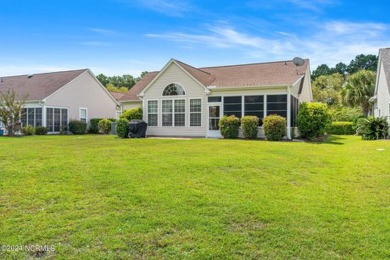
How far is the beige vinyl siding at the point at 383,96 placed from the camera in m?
19.7

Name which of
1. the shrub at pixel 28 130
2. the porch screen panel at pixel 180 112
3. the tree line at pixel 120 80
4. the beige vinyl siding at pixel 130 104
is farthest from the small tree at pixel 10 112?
the tree line at pixel 120 80

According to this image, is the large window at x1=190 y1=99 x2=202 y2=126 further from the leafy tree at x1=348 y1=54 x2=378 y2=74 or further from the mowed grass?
the leafy tree at x1=348 y1=54 x2=378 y2=74

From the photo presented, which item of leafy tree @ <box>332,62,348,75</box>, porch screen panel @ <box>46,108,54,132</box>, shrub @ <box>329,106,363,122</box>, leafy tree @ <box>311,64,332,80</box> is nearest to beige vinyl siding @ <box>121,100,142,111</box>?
porch screen panel @ <box>46,108,54,132</box>

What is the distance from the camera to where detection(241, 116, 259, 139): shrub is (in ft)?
59.2

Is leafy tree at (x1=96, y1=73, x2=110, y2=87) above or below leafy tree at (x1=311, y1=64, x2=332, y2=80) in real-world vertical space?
below

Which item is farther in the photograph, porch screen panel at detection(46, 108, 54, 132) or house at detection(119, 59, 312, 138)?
porch screen panel at detection(46, 108, 54, 132)

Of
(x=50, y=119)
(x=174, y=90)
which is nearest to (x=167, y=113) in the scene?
(x=174, y=90)

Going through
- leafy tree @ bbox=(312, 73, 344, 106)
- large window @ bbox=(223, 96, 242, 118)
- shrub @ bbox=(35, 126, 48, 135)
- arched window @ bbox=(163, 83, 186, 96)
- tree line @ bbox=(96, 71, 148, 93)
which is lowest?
shrub @ bbox=(35, 126, 48, 135)

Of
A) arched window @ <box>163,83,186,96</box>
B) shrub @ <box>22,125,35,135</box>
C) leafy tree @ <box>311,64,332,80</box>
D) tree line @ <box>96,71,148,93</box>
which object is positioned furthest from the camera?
leafy tree @ <box>311,64,332,80</box>

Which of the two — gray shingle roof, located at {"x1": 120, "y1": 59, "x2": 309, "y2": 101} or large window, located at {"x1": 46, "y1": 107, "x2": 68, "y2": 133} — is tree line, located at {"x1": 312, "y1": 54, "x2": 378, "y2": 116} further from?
large window, located at {"x1": 46, "y1": 107, "x2": 68, "y2": 133}

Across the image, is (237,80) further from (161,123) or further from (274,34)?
(161,123)

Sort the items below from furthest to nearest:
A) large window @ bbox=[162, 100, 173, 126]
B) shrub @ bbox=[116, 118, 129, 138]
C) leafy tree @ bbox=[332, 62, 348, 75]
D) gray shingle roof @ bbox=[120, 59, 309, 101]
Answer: leafy tree @ bbox=[332, 62, 348, 75], large window @ bbox=[162, 100, 173, 126], shrub @ bbox=[116, 118, 129, 138], gray shingle roof @ bbox=[120, 59, 309, 101]

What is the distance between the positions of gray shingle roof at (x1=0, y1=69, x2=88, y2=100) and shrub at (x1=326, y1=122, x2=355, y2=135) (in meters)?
23.4

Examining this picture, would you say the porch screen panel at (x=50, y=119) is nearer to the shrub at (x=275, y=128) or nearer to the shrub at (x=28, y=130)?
the shrub at (x=28, y=130)
